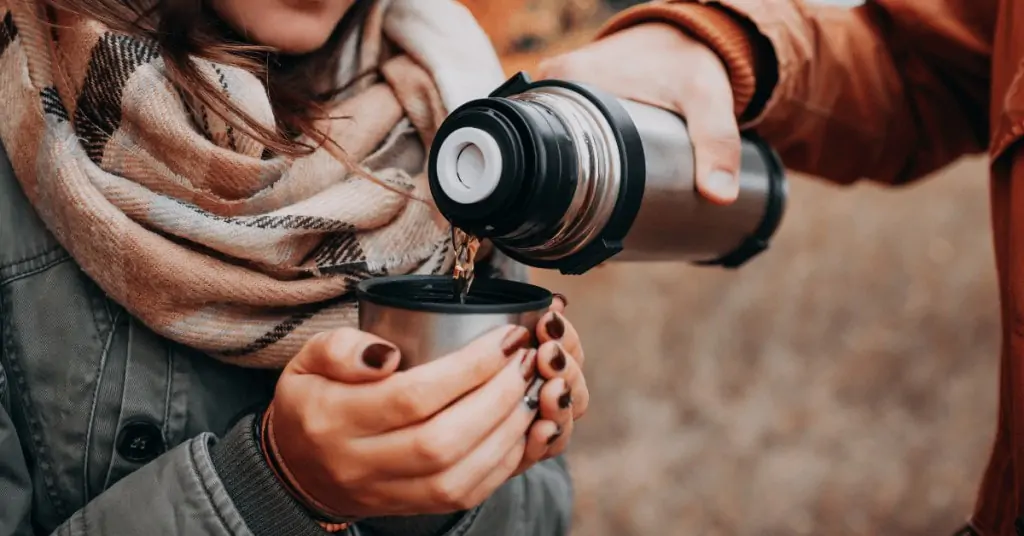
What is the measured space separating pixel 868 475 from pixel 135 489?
1.74 metres

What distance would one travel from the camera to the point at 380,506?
0.55 m

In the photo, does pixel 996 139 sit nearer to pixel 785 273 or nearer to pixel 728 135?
pixel 728 135

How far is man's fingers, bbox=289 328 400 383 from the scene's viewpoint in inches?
20.1

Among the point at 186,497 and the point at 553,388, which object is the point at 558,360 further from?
the point at 186,497

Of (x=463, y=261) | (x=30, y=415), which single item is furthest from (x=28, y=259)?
(x=463, y=261)

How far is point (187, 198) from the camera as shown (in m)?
0.70

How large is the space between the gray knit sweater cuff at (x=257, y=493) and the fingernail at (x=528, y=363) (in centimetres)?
18

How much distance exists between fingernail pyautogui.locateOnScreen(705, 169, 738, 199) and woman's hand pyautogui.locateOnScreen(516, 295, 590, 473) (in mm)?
240

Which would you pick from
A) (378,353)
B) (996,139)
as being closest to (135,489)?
(378,353)

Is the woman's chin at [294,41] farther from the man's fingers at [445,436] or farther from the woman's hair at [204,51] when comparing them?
the man's fingers at [445,436]

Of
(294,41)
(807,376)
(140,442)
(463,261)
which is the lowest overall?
(807,376)

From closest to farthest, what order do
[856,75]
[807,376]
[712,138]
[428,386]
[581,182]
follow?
[428,386] → [581,182] → [712,138] → [856,75] → [807,376]

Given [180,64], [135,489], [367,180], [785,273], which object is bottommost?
[785,273]

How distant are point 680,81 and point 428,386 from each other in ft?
1.33
